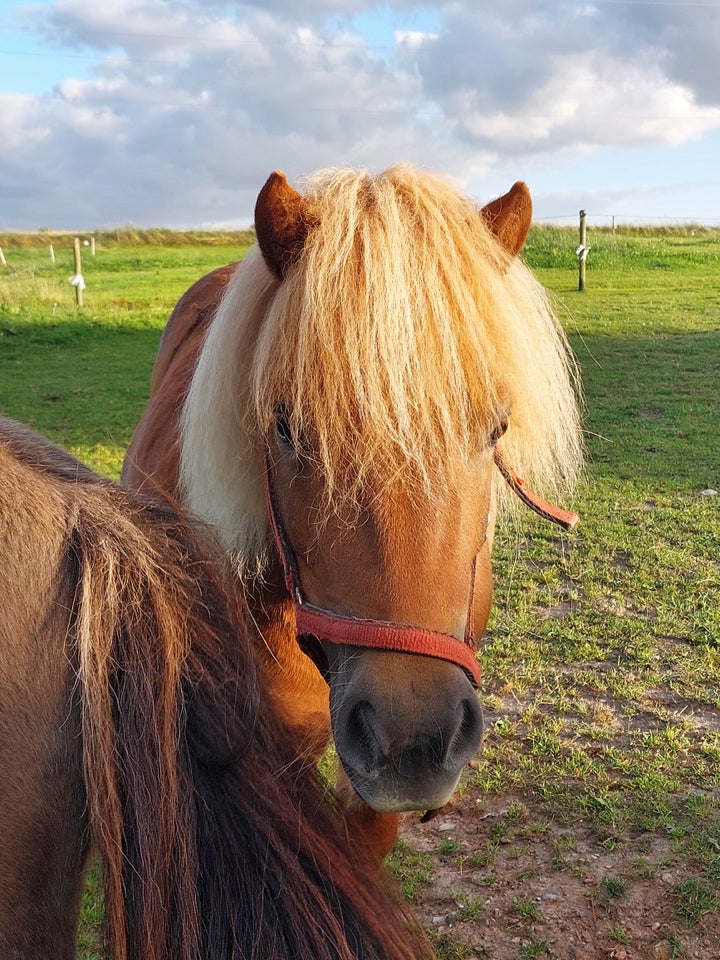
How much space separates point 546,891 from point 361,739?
1.52 m

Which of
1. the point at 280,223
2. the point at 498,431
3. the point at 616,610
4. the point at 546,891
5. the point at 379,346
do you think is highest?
the point at 280,223

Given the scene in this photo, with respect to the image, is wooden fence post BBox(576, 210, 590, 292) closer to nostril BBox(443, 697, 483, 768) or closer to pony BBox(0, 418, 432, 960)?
nostril BBox(443, 697, 483, 768)

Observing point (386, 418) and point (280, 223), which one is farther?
point (280, 223)

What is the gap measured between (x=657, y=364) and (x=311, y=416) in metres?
9.71

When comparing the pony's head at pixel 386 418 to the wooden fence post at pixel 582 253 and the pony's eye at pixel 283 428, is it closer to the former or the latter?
the pony's eye at pixel 283 428

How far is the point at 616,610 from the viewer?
14.1 ft

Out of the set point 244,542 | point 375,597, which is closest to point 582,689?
point 244,542

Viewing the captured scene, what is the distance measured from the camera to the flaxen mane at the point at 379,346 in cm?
146

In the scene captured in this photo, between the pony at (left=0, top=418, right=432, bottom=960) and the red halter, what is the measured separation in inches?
14.9

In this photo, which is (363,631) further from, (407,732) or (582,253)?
(582,253)

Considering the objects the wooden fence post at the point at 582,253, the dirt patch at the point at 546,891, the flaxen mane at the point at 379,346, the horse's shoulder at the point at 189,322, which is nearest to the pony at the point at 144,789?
the flaxen mane at the point at 379,346

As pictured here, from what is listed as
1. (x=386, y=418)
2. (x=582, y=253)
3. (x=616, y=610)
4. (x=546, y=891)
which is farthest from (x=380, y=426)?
(x=582, y=253)

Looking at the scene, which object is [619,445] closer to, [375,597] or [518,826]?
[518,826]

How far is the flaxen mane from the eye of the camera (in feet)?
4.81
